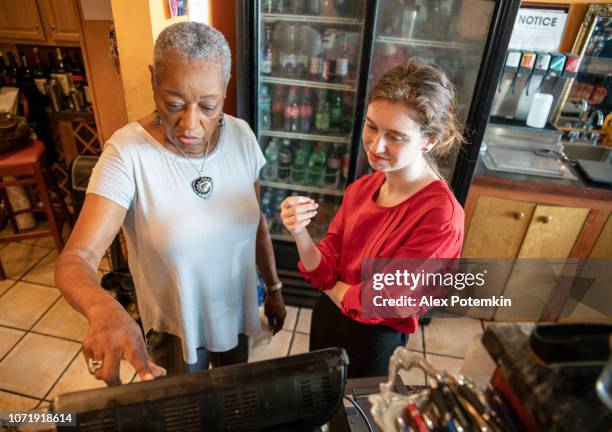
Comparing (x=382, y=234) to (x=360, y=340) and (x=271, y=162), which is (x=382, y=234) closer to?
(x=360, y=340)

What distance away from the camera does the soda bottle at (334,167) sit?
2.44 metres

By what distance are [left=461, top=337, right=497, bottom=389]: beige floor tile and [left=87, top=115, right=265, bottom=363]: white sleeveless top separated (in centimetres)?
79

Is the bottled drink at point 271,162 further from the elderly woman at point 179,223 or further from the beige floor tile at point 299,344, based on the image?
the elderly woman at point 179,223

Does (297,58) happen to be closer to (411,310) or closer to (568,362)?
(411,310)

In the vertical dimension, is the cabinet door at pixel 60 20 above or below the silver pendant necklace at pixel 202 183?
above

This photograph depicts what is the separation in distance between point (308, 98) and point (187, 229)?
153 cm

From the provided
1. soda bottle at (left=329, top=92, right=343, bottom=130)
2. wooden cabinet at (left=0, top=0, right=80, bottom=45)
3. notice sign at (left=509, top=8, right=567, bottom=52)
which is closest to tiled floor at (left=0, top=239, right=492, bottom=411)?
soda bottle at (left=329, top=92, right=343, bottom=130)

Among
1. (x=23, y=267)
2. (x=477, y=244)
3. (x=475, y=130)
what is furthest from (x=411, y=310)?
(x=23, y=267)

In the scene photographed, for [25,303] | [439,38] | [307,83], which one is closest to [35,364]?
[25,303]

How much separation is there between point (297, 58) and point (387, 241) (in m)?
1.51

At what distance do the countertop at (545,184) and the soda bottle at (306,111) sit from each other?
0.99m

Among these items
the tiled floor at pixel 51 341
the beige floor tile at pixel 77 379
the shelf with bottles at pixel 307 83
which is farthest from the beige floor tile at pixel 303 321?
the shelf with bottles at pixel 307 83

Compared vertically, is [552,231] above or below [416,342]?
above

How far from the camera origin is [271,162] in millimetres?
2543
